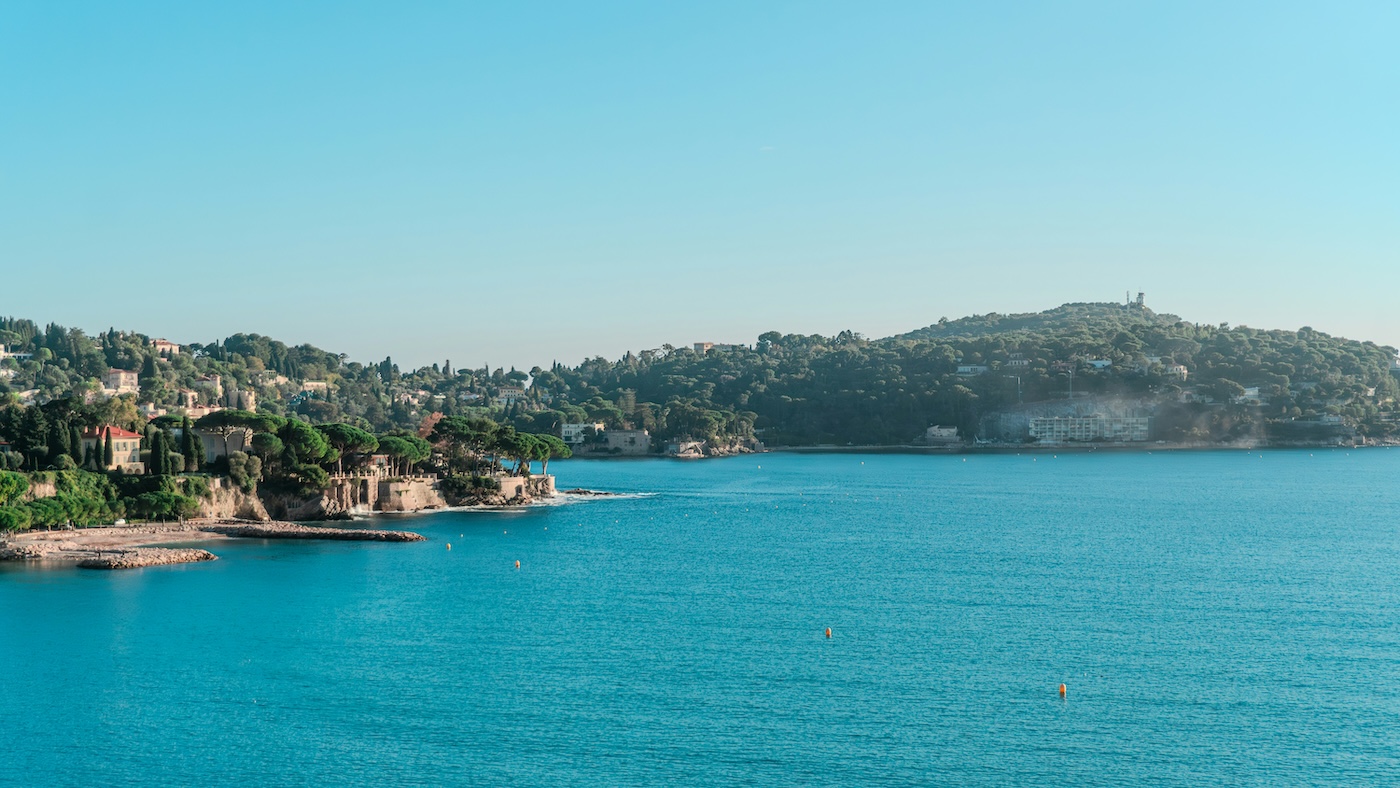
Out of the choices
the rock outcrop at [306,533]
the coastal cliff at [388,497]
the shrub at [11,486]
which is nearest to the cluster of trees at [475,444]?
the coastal cliff at [388,497]

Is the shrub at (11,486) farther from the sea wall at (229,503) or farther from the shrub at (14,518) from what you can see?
the sea wall at (229,503)

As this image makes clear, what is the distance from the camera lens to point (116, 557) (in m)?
58.1

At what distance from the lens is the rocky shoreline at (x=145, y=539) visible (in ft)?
192

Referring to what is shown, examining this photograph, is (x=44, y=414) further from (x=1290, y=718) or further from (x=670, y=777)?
(x=1290, y=718)

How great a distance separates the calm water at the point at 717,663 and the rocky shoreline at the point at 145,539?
2220mm

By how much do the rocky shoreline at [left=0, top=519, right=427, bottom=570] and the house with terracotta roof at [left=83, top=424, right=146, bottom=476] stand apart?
20.3 feet

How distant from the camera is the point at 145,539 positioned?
64938 millimetres

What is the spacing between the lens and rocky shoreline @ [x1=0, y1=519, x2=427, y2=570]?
58.6 meters

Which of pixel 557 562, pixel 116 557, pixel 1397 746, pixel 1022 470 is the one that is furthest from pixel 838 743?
pixel 1022 470

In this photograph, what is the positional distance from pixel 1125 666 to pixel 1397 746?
29.4ft

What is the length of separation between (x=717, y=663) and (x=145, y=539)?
39185mm

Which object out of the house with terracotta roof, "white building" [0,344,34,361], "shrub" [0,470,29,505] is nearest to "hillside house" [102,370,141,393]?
"white building" [0,344,34,361]

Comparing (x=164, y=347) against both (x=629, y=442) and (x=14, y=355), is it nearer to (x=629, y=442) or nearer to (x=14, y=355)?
(x=14, y=355)

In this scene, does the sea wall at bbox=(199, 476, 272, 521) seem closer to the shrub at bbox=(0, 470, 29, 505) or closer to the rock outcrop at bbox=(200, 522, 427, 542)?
the rock outcrop at bbox=(200, 522, 427, 542)
